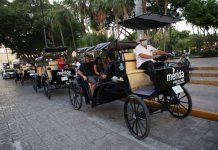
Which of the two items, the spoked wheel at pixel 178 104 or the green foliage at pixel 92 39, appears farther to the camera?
the green foliage at pixel 92 39

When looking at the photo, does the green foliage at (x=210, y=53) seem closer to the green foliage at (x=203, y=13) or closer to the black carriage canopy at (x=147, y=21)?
the green foliage at (x=203, y=13)

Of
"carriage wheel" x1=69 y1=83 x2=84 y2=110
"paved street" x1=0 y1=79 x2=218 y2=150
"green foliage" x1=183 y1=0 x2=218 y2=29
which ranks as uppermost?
"green foliage" x1=183 y1=0 x2=218 y2=29

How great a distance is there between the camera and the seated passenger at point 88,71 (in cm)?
709

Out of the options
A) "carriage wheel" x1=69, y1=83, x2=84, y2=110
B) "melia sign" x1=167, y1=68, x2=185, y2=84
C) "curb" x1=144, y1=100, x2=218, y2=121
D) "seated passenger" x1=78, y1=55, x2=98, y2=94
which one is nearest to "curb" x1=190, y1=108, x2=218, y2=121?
"curb" x1=144, y1=100, x2=218, y2=121

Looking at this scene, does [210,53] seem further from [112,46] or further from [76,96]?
[112,46]

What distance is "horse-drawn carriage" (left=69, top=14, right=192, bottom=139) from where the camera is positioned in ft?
16.2

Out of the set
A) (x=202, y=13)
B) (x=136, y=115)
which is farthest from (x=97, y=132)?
(x=202, y=13)

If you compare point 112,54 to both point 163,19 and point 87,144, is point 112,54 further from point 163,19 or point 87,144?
point 87,144

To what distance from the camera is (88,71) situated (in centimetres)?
800

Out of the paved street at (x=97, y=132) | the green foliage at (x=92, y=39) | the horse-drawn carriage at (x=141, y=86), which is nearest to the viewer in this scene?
the paved street at (x=97, y=132)

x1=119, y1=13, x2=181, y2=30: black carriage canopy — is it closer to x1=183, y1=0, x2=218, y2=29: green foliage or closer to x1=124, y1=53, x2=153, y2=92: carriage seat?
x1=124, y1=53, x2=153, y2=92: carriage seat

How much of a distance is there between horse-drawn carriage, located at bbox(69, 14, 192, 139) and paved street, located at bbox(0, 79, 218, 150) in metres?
0.31

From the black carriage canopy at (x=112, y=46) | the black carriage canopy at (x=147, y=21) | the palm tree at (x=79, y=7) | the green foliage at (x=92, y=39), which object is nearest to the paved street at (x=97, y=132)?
the black carriage canopy at (x=112, y=46)

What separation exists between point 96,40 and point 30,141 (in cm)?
1932
